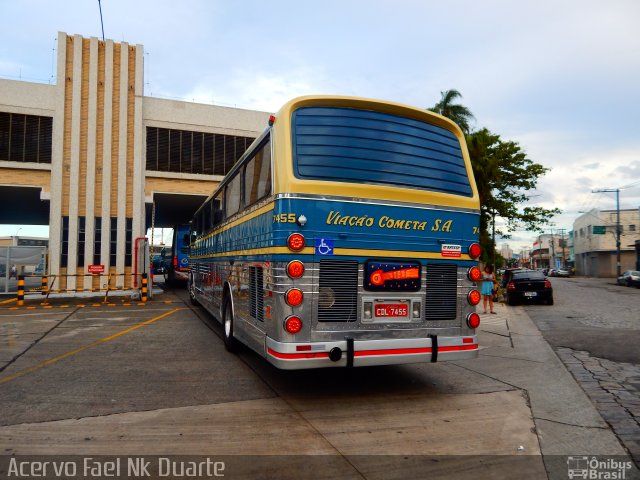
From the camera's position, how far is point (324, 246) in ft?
15.6

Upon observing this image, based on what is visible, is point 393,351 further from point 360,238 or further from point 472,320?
point 360,238

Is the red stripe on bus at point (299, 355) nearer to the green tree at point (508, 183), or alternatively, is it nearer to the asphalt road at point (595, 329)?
the asphalt road at point (595, 329)

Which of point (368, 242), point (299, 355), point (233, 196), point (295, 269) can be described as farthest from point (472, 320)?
point (233, 196)

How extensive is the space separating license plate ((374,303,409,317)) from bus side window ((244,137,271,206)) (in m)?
1.82

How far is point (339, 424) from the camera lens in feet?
14.4

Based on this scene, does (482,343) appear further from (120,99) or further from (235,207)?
(120,99)

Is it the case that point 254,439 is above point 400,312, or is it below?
below

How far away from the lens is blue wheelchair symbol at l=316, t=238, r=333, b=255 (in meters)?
4.74

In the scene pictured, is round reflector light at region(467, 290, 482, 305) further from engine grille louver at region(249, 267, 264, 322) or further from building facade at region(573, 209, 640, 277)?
building facade at region(573, 209, 640, 277)

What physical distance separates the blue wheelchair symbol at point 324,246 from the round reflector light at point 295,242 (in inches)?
7.4

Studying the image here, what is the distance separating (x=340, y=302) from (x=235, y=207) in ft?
10.3

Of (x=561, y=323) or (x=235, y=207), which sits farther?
(x=561, y=323)

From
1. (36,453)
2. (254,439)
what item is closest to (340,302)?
(254,439)

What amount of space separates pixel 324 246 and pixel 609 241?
64.6 meters
